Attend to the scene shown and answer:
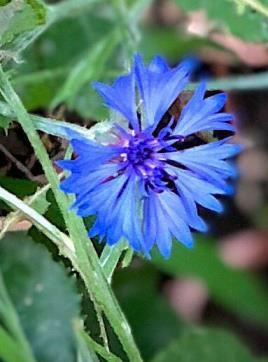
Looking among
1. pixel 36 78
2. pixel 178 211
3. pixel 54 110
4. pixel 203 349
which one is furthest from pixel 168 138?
pixel 203 349

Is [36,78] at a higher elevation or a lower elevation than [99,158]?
higher

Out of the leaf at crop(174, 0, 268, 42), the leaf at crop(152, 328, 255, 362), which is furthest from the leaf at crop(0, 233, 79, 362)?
the leaf at crop(174, 0, 268, 42)

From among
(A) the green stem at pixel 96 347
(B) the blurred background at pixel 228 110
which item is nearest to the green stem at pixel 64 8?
(B) the blurred background at pixel 228 110

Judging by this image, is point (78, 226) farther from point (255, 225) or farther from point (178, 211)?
point (255, 225)

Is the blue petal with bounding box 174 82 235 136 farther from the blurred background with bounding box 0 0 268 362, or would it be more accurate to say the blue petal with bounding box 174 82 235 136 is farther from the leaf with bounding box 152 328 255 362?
the leaf with bounding box 152 328 255 362

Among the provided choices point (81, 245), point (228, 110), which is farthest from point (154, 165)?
point (228, 110)

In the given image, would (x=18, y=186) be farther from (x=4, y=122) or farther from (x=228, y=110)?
(x=228, y=110)

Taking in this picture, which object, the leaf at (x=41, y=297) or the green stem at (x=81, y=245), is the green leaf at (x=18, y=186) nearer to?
the green stem at (x=81, y=245)
